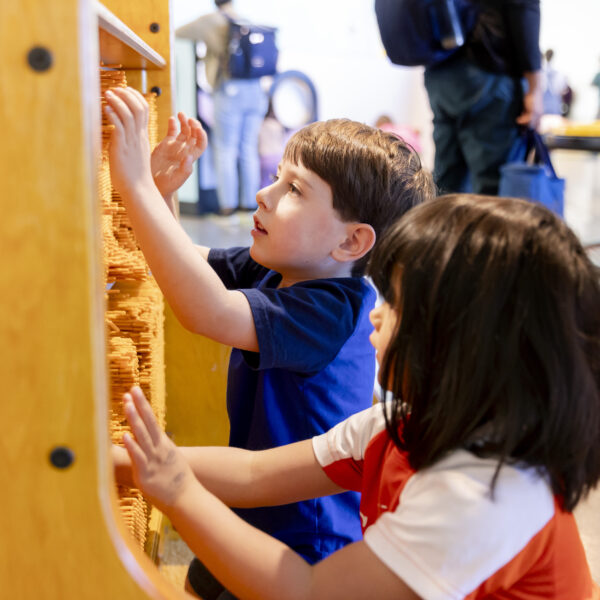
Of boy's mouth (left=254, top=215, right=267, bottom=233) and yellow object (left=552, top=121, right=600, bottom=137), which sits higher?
yellow object (left=552, top=121, right=600, bottom=137)

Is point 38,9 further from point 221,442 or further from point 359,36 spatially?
point 359,36

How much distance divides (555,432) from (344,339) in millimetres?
368

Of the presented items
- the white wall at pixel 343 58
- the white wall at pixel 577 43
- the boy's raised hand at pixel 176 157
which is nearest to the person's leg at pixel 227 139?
the white wall at pixel 343 58

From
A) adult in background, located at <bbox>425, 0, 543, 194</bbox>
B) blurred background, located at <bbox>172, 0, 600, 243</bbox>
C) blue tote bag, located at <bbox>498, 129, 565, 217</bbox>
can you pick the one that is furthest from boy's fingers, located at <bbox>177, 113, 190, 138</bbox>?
blurred background, located at <bbox>172, 0, 600, 243</bbox>

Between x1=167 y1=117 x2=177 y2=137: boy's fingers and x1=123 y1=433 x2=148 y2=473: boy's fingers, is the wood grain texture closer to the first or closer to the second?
x1=123 y1=433 x2=148 y2=473: boy's fingers

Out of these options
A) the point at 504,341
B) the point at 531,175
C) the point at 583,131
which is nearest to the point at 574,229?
the point at 504,341

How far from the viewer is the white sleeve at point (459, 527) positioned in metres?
0.62

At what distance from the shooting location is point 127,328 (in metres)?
1.15

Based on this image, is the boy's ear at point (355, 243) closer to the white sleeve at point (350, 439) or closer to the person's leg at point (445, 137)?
the white sleeve at point (350, 439)

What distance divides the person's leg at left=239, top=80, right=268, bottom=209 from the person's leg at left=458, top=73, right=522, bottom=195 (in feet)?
8.20

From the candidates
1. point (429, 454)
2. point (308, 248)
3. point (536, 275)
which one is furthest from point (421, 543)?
point (308, 248)

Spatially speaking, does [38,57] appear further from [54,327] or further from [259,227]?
[259,227]

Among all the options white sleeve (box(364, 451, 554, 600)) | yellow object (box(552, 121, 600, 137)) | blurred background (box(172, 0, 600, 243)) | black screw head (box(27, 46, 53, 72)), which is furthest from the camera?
blurred background (box(172, 0, 600, 243))

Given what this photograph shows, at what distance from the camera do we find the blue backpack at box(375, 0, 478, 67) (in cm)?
218
